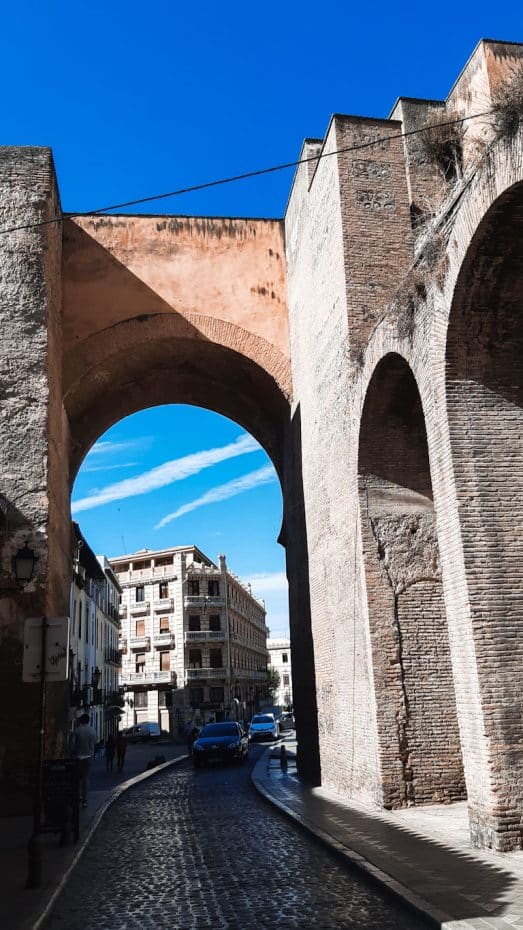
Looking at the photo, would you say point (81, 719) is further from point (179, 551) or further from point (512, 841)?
point (179, 551)

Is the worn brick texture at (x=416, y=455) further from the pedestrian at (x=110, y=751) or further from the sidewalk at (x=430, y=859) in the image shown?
the pedestrian at (x=110, y=751)

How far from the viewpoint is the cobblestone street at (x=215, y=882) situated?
15.4ft

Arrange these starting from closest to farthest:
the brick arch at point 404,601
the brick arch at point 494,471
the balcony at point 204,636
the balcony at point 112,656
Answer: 1. the brick arch at point 494,471
2. the brick arch at point 404,601
3. the balcony at point 112,656
4. the balcony at point 204,636

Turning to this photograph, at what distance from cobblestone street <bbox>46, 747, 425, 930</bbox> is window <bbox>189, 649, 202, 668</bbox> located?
130ft

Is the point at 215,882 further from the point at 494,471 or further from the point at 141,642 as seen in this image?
the point at 141,642

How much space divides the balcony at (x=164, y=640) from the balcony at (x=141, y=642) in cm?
78

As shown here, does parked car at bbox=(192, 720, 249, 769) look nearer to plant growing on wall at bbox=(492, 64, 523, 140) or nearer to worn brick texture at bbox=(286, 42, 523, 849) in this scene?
worn brick texture at bbox=(286, 42, 523, 849)

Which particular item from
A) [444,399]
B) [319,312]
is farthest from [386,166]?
[444,399]

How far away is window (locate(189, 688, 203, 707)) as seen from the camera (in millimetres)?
47688

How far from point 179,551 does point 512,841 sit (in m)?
47.5

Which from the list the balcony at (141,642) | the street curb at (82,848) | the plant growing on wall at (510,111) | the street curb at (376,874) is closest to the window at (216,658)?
the balcony at (141,642)

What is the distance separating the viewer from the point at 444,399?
677cm

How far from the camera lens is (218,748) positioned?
19.4m

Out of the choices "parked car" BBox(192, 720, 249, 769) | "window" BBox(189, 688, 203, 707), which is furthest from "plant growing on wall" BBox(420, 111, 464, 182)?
"window" BBox(189, 688, 203, 707)
